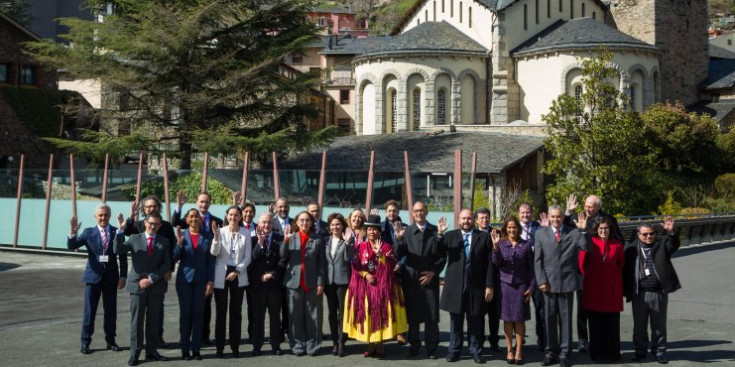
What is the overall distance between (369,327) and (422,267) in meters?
1.05

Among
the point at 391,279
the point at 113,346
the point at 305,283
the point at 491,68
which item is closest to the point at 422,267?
the point at 391,279

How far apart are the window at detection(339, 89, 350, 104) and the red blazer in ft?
189

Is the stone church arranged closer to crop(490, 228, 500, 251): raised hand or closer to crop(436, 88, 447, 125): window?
crop(436, 88, 447, 125): window

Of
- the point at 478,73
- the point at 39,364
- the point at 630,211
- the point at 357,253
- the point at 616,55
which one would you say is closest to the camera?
the point at 39,364

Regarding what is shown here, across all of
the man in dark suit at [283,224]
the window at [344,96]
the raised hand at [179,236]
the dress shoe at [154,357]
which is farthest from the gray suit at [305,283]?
the window at [344,96]

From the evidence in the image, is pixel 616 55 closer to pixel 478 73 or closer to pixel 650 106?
pixel 650 106

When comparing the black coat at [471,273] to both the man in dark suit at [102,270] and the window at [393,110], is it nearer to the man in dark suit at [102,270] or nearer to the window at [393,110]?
the man in dark suit at [102,270]

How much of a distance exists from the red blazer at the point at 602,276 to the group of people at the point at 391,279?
0.05ft

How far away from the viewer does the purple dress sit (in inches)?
369

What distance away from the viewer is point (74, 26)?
3167cm

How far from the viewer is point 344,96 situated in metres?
66.6

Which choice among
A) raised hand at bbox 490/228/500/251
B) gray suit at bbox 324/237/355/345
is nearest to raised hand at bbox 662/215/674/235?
raised hand at bbox 490/228/500/251

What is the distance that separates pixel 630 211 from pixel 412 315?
2084 centimetres

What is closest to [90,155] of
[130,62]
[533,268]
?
[130,62]
